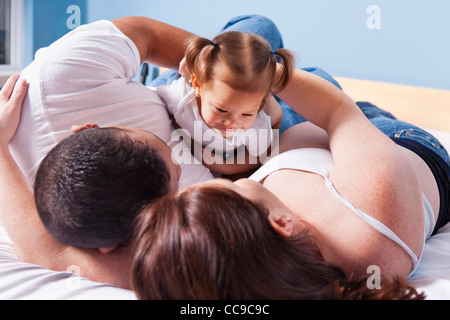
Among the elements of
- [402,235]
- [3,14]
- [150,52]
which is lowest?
[3,14]

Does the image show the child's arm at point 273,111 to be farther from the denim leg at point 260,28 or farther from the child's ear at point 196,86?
the denim leg at point 260,28

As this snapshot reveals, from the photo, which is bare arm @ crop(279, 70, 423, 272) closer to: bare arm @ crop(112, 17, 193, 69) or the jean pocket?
the jean pocket

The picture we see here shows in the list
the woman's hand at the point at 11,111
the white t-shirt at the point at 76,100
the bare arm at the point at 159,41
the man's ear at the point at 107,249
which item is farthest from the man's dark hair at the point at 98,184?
the bare arm at the point at 159,41

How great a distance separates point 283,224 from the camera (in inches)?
27.0

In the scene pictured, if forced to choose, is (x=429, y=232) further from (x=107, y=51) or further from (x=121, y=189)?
(x=107, y=51)

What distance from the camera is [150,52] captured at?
1229 millimetres

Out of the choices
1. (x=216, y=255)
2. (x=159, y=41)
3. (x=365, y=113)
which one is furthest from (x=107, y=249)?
(x=365, y=113)

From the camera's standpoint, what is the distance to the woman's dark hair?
58cm

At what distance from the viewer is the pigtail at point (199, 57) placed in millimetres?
1107

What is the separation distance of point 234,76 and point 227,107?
71 mm

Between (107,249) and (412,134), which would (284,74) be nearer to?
(412,134)

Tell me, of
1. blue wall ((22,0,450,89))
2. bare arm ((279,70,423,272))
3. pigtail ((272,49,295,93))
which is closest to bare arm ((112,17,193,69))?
pigtail ((272,49,295,93))

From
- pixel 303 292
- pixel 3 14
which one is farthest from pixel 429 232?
pixel 3 14
